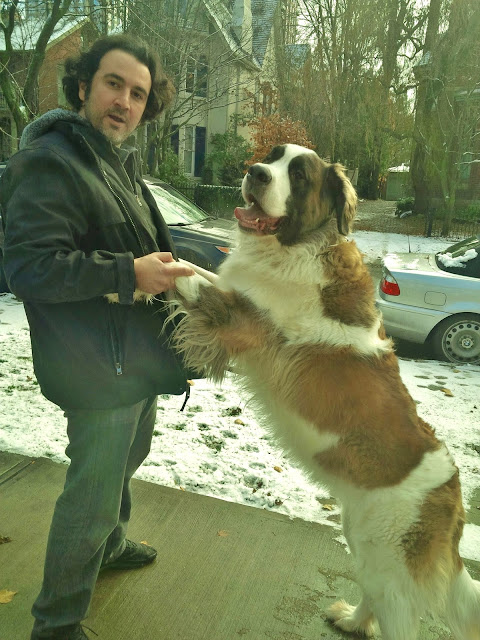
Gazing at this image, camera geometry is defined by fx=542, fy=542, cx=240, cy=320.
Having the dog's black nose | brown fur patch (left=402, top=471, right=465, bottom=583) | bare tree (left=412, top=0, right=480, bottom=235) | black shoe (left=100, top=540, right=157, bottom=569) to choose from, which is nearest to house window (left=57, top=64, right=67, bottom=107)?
the dog's black nose

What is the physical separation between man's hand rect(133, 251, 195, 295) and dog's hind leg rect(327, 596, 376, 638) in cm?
172

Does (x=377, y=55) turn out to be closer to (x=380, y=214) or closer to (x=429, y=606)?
(x=380, y=214)

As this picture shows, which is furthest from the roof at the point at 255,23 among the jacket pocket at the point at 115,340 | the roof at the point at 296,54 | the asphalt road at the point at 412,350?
the jacket pocket at the point at 115,340

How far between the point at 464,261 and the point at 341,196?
4938mm

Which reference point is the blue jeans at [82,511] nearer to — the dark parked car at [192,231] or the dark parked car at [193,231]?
the dark parked car at [193,231]

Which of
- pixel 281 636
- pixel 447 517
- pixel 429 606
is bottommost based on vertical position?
pixel 281 636

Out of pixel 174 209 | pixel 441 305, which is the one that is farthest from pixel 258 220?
pixel 174 209

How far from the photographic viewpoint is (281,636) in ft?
8.10

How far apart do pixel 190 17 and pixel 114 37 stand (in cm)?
1341

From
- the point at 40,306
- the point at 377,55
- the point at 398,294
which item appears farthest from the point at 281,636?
the point at 377,55

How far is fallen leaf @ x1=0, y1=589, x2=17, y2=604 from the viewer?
2.47 metres

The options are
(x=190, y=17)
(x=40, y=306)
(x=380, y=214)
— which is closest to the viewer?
(x=40, y=306)

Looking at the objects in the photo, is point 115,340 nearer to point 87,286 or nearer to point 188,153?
point 87,286

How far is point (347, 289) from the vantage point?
2543 millimetres
